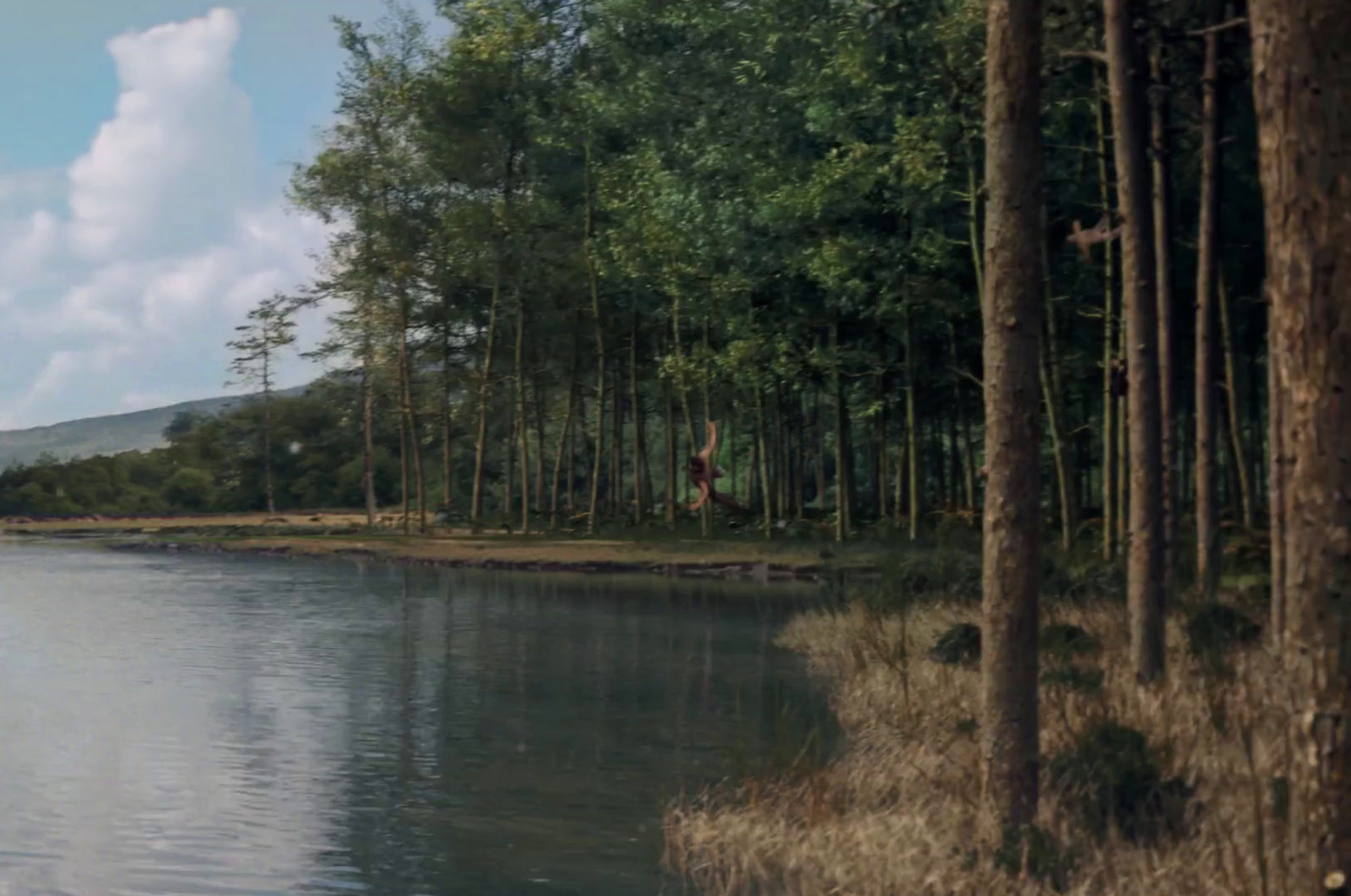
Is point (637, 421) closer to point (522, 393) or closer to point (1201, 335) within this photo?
point (522, 393)

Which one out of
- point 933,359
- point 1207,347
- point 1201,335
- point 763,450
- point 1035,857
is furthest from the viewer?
point 763,450

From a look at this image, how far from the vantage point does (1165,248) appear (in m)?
23.9

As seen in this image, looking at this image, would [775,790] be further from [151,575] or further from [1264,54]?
[151,575]

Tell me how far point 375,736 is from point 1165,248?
11949mm

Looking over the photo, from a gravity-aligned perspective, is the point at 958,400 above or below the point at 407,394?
below

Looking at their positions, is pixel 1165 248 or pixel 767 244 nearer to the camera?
pixel 1165 248

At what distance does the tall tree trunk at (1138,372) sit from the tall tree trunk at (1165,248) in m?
2.89

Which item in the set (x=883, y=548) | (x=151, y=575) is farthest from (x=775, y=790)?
(x=151, y=575)

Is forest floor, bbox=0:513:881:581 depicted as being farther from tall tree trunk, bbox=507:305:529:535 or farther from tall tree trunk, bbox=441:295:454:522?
tall tree trunk, bbox=441:295:454:522

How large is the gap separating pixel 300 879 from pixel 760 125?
31480mm

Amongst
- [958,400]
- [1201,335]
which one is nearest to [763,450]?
[958,400]

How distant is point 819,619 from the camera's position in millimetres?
29047

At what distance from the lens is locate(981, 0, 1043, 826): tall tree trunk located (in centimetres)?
1144

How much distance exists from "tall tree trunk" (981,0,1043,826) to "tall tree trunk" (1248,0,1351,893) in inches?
156
